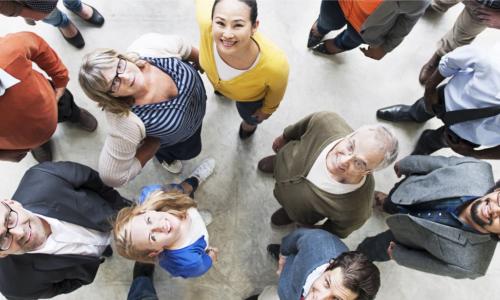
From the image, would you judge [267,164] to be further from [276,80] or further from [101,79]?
[101,79]

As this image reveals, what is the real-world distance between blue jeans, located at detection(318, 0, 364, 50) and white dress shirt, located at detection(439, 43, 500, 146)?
0.81 metres

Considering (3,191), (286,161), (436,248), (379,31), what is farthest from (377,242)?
(3,191)

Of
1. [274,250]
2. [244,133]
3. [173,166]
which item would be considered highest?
[244,133]

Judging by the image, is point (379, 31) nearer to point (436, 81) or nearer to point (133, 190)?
point (436, 81)

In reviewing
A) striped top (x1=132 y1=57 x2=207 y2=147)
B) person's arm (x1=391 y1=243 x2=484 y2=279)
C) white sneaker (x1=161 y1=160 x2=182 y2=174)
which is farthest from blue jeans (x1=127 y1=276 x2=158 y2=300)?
person's arm (x1=391 y1=243 x2=484 y2=279)

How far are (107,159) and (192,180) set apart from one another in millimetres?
973

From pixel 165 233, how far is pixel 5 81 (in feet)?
3.63

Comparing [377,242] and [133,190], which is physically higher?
[377,242]

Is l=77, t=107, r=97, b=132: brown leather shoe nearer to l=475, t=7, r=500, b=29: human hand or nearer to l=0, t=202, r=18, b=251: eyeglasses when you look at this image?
l=0, t=202, r=18, b=251: eyeglasses

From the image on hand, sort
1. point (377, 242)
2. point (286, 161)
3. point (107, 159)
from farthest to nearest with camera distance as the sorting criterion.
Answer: point (377, 242)
point (286, 161)
point (107, 159)

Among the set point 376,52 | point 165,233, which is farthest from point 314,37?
point 165,233

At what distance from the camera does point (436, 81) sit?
2408 mm

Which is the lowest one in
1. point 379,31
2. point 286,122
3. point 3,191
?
point 3,191

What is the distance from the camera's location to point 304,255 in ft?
6.38
